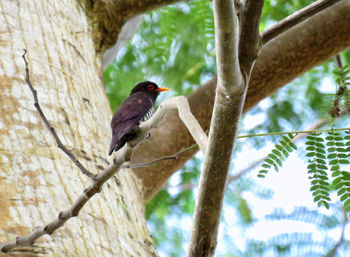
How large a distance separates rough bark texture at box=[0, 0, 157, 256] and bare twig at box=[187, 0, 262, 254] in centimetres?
47

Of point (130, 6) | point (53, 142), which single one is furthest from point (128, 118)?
point (130, 6)

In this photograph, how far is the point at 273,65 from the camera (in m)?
4.15

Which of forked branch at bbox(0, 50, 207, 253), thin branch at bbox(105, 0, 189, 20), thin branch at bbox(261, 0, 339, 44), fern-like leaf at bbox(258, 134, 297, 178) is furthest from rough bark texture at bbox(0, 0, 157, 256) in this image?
thin branch at bbox(261, 0, 339, 44)

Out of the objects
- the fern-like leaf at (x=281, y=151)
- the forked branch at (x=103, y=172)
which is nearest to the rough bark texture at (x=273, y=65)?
the fern-like leaf at (x=281, y=151)

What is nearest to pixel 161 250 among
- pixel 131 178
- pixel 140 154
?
pixel 140 154

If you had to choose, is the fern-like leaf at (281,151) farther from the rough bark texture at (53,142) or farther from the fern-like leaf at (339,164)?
the rough bark texture at (53,142)

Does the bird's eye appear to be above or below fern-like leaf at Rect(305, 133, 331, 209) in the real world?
above

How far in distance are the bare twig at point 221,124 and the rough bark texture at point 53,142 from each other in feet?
1.55

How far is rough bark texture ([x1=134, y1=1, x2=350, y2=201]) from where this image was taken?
13.5 feet

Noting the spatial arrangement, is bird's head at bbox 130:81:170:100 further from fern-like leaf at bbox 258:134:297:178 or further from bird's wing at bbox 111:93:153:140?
fern-like leaf at bbox 258:134:297:178

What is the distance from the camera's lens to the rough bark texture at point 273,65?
13.5 ft

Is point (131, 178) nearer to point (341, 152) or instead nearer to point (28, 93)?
point (28, 93)

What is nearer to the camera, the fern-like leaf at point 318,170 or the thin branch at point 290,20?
the thin branch at point 290,20

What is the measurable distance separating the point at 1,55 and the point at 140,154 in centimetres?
171
